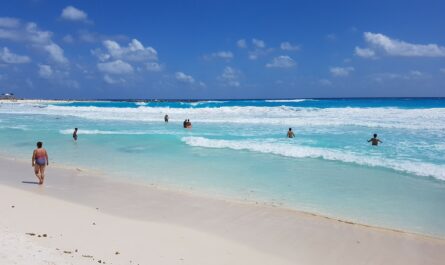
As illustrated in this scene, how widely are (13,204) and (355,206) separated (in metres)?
7.61

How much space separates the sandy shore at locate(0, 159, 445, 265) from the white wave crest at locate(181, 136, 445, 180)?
247 inches

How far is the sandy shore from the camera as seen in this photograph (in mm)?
6270

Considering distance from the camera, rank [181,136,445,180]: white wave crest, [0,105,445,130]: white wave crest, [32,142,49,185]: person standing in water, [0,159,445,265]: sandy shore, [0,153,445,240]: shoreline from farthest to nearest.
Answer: [0,105,445,130]: white wave crest → [181,136,445,180]: white wave crest → [32,142,49,185]: person standing in water → [0,153,445,240]: shoreline → [0,159,445,265]: sandy shore

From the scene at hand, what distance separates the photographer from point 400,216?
28.5 ft

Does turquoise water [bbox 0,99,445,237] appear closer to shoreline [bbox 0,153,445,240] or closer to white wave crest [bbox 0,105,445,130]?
shoreline [bbox 0,153,445,240]

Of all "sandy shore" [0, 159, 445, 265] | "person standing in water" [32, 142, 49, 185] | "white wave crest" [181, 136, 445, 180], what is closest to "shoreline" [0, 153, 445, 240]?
"sandy shore" [0, 159, 445, 265]

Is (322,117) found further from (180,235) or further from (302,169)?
(180,235)

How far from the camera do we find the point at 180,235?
7387mm

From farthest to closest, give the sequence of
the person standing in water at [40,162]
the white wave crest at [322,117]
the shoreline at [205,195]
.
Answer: the white wave crest at [322,117]
the person standing in water at [40,162]
the shoreline at [205,195]

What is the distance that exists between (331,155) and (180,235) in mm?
10165

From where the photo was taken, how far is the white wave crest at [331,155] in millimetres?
13099

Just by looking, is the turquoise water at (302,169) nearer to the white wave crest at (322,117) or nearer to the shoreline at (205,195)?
the shoreline at (205,195)

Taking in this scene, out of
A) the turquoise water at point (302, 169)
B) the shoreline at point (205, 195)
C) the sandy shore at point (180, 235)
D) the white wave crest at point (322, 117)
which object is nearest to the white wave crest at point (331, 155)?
the turquoise water at point (302, 169)

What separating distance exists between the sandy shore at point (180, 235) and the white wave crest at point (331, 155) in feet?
20.6
